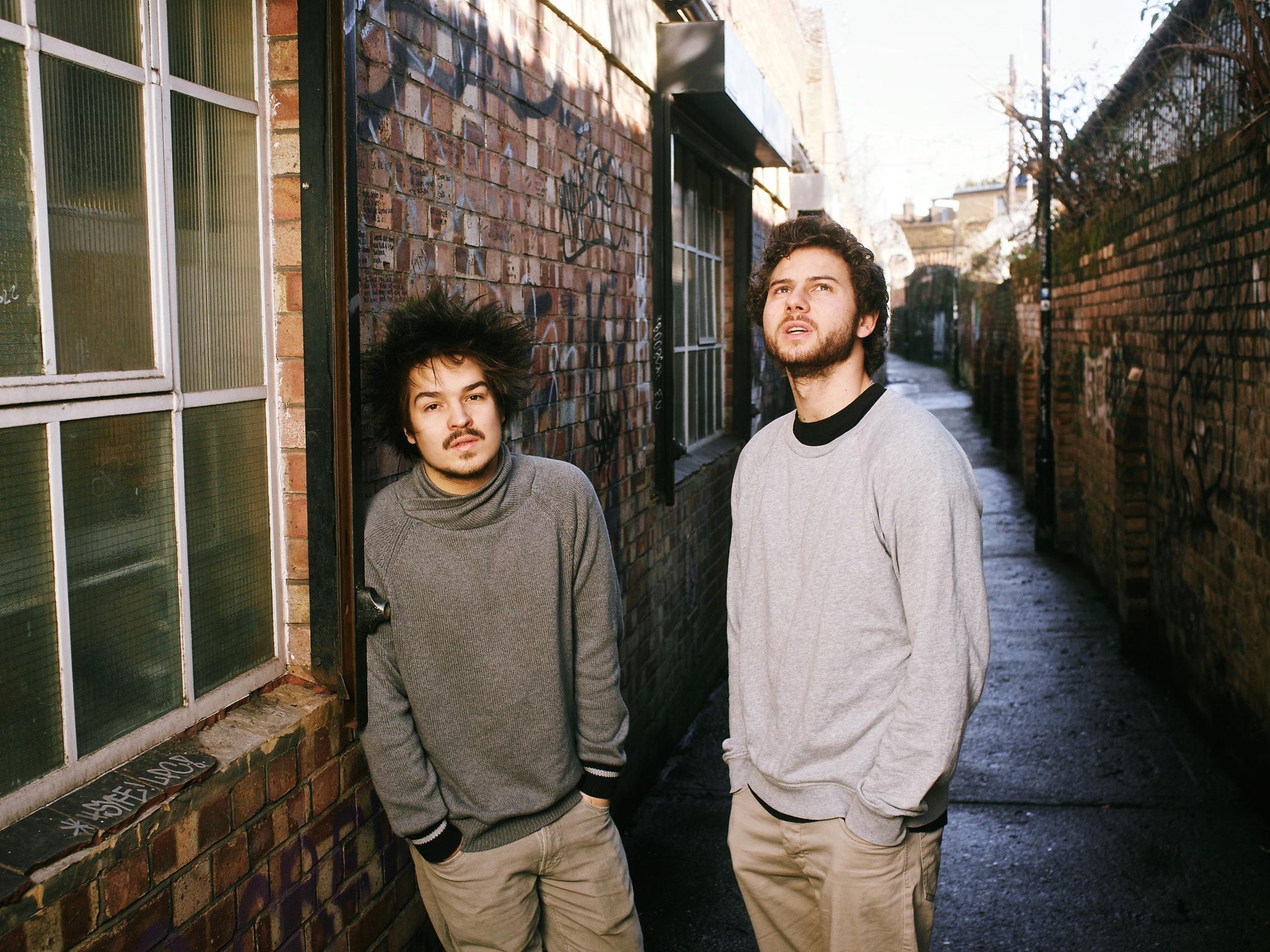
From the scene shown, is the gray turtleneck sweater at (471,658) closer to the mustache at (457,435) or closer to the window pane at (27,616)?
the mustache at (457,435)

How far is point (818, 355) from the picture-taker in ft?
7.80

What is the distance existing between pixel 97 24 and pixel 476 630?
1242mm

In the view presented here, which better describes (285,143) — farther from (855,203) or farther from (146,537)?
(855,203)

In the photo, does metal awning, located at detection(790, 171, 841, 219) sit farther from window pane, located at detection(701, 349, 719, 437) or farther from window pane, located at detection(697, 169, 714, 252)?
window pane, located at detection(701, 349, 719, 437)

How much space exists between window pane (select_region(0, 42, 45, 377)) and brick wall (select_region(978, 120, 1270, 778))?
4319 millimetres

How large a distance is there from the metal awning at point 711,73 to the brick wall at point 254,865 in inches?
140

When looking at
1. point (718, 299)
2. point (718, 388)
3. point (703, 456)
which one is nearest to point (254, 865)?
point (703, 456)

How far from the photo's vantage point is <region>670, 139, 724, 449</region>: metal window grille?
19.1 ft

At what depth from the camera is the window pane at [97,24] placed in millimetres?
1653

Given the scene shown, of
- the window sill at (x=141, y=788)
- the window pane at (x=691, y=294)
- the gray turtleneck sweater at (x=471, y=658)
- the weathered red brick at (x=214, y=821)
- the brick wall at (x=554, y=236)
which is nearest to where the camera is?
the window sill at (x=141, y=788)

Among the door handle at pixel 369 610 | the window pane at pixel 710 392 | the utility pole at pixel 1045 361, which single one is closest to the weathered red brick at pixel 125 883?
the door handle at pixel 369 610

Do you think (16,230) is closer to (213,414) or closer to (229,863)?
(213,414)

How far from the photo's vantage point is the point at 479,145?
293cm

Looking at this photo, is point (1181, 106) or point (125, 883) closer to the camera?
point (125, 883)
